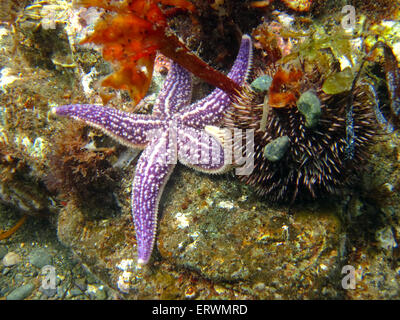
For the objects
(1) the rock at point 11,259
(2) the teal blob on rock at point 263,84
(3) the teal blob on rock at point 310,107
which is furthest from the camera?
(1) the rock at point 11,259

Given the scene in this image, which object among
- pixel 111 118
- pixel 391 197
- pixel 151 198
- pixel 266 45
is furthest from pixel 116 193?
pixel 391 197

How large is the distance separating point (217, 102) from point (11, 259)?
18.7 feet

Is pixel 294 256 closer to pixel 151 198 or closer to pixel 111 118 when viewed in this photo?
pixel 151 198

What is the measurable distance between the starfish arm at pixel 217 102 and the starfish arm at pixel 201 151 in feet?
0.52

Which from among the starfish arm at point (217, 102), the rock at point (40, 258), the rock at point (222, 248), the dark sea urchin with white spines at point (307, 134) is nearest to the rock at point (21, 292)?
the rock at point (40, 258)

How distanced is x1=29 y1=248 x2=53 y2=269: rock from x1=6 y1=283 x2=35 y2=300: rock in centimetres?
41

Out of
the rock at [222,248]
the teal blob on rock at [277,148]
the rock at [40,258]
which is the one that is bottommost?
the rock at [40,258]

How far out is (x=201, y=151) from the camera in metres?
3.33

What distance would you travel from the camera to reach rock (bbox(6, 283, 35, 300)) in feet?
15.6

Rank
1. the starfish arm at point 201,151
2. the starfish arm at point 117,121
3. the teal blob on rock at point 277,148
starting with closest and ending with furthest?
1. the teal blob on rock at point 277,148
2. the starfish arm at point 201,151
3. the starfish arm at point 117,121

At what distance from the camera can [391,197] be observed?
9.95 feet

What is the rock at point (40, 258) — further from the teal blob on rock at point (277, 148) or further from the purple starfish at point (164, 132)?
the teal blob on rock at point (277, 148)

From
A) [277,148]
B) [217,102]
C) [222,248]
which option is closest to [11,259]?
[222,248]

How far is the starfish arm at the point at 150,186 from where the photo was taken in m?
3.24
